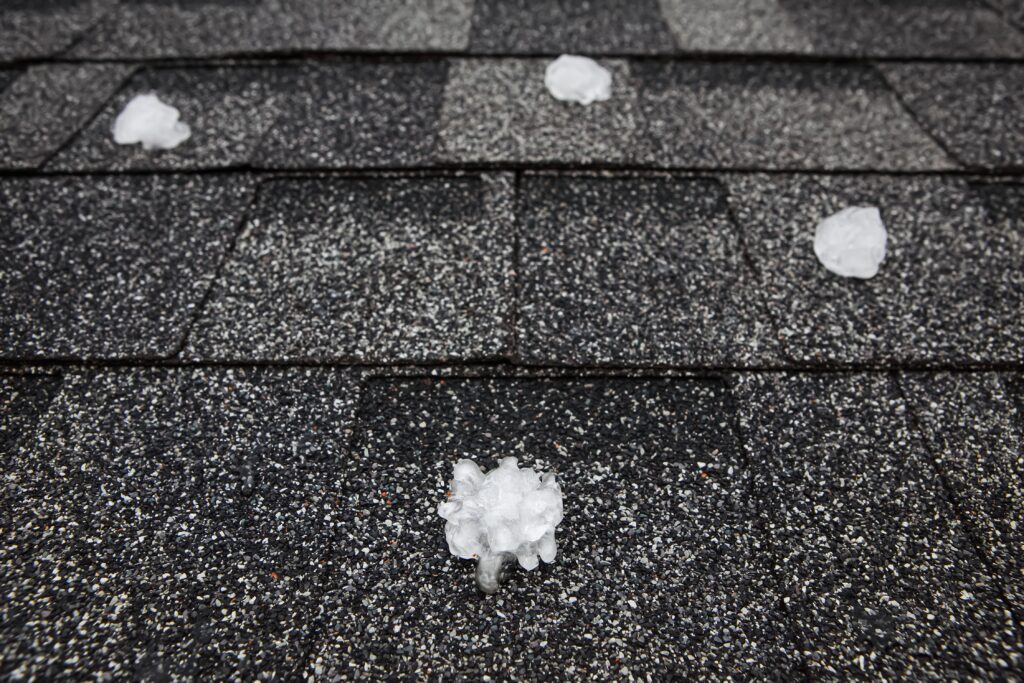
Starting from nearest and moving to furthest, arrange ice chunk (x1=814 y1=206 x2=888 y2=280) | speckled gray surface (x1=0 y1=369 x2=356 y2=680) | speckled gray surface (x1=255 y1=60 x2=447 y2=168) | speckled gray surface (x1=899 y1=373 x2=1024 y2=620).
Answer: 1. speckled gray surface (x1=0 y1=369 x2=356 y2=680)
2. speckled gray surface (x1=899 y1=373 x2=1024 y2=620)
3. ice chunk (x1=814 y1=206 x2=888 y2=280)
4. speckled gray surface (x1=255 y1=60 x2=447 y2=168)

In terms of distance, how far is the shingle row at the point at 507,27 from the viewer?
2.54 m

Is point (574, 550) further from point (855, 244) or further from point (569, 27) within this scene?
point (569, 27)

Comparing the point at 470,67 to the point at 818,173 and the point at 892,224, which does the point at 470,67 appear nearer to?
the point at 818,173

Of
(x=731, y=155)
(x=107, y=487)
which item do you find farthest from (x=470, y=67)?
(x=107, y=487)

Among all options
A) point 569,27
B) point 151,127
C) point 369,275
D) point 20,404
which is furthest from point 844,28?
point 20,404

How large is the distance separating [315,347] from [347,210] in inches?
19.6

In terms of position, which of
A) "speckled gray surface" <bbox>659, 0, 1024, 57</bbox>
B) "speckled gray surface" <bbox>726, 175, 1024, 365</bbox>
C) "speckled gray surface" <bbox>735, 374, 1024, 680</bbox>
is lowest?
"speckled gray surface" <bbox>735, 374, 1024, 680</bbox>

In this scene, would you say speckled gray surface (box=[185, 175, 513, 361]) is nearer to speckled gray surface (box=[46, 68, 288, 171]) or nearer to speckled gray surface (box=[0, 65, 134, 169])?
speckled gray surface (box=[46, 68, 288, 171])

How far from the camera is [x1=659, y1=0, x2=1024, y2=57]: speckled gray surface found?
2549mm

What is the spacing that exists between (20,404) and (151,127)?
1001 mm

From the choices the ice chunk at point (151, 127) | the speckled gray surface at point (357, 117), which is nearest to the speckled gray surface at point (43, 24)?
the ice chunk at point (151, 127)

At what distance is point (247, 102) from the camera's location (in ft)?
7.52

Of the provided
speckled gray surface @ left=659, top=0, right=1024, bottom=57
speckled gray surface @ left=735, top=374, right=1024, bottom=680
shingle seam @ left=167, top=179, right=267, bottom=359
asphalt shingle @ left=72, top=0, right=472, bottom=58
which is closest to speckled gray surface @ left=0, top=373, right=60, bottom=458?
shingle seam @ left=167, top=179, right=267, bottom=359

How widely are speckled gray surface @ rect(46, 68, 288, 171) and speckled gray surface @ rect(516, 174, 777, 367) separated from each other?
3.04 ft
